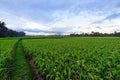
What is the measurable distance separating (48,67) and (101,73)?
3135mm

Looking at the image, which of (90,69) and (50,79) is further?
(50,79)

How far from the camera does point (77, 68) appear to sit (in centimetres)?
806

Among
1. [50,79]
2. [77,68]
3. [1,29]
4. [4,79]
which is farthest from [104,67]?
[1,29]

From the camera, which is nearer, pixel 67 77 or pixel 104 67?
pixel 67 77

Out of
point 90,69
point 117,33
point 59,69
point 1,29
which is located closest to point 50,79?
point 59,69

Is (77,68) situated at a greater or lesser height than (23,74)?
greater

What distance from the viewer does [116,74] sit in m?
7.02

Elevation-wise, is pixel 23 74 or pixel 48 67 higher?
pixel 48 67

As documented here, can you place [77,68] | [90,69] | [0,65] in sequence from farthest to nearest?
1. [0,65]
2. [77,68]
3. [90,69]

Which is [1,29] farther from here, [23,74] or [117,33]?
[23,74]

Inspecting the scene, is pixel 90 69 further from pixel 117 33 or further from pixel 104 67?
pixel 117 33

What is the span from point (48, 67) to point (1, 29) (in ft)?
303

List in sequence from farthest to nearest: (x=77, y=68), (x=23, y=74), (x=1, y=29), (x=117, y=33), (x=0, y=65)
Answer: (x=117, y=33) → (x=1, y=29) → (x=23, y=74) → (x=0, y=65) → (x=77, y=68)

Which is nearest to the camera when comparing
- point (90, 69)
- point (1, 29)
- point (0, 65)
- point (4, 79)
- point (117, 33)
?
point (90, 69)
